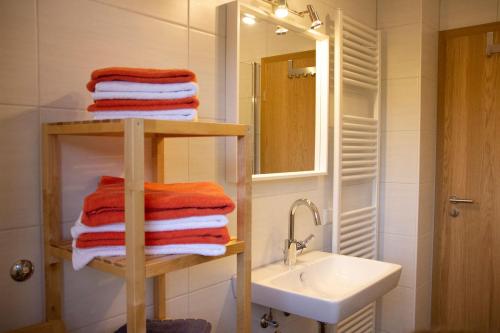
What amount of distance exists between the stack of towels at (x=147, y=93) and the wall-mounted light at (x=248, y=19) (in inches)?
28.7

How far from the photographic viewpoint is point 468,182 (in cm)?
267

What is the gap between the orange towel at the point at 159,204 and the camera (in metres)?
1.00

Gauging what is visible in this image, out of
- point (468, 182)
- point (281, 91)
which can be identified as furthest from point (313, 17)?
point (468, 182)

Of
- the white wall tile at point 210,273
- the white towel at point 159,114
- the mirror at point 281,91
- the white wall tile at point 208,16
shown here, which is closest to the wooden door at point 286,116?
the mirror at point 281,91

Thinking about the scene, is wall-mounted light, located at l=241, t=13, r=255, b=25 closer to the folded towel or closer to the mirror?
the mirror

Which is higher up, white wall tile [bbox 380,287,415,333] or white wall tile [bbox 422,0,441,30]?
white wall tile [bbox 422,0,441,30]

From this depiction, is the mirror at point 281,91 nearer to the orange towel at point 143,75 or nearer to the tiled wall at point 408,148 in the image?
the orange towel at point 143,75

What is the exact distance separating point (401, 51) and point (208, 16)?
1453mm

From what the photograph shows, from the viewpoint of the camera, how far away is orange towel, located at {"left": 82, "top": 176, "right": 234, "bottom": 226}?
1004 millimetres

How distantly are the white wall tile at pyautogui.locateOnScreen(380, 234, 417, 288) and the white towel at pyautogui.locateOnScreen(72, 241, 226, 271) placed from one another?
1834 mm

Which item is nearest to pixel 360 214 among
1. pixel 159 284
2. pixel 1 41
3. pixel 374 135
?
pixel 374 135

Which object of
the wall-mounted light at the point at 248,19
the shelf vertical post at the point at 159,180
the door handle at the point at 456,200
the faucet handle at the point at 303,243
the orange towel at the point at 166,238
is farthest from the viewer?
the door handle at the point at 456,200

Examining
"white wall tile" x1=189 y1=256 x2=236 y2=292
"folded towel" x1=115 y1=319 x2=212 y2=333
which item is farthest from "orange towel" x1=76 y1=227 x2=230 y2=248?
"white wall tile" x1=189 y1=256 x2=236 y2=292

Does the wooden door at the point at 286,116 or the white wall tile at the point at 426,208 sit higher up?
the wooden door at the point at 286,116
